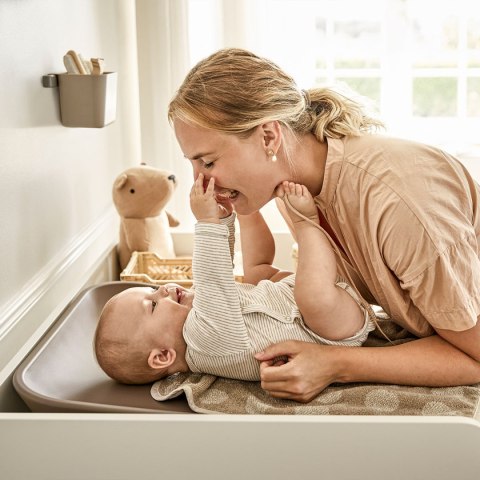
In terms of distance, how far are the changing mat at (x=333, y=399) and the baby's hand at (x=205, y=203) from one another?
305 millimetres

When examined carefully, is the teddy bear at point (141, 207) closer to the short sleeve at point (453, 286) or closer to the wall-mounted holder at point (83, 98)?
the wall-mounted holder at point (83, 98)

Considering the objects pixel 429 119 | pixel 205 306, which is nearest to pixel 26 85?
pixel 205 306

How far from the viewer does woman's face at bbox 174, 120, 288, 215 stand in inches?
59.7

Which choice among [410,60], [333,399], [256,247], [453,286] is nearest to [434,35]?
[410,60]

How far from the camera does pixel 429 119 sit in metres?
3.89

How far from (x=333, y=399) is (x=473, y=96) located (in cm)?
278

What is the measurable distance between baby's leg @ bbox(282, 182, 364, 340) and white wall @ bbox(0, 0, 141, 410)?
563 millimetres

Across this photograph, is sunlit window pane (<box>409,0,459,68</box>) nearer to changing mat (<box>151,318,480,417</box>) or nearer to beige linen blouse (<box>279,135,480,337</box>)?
beige linen blouse (<box>279,135,480,337</box>)

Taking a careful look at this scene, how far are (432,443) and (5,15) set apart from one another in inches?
44.4

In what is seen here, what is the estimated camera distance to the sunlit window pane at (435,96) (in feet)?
12.6

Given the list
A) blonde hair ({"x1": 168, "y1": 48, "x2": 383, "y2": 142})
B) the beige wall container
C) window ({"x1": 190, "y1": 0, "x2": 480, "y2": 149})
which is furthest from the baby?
window ({"x1": 190, "y1": 0, "x2": 480, "y2": 149})

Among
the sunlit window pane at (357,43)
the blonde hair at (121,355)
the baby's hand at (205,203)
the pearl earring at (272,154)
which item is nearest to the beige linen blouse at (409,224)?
the pearl earring at (272,154)

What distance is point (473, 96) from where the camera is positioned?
3830 millimetres

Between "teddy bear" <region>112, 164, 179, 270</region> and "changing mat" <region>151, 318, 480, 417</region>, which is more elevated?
"teddy bear" <region>112, 164, 179, 270</region>
